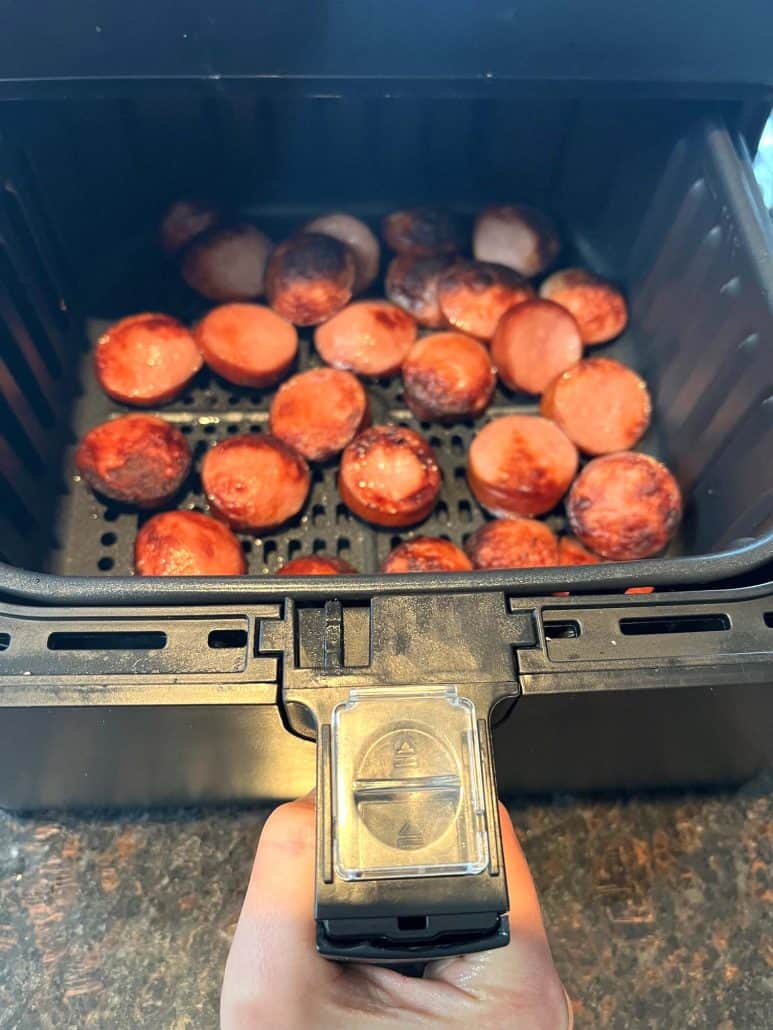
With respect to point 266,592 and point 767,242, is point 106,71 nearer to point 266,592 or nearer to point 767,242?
point 266,592

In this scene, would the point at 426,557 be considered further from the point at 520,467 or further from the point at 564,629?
the point at 564,629

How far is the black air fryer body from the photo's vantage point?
20.6 inches

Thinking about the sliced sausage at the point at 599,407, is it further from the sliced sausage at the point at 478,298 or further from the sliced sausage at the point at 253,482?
the sliced sausage at the point at 253,482

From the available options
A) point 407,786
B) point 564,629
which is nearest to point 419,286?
point 564,629

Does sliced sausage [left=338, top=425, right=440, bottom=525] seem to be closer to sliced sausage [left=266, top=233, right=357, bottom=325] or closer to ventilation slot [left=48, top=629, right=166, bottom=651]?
sliced sausage [left=266, top=233, right=357, bottom=325]

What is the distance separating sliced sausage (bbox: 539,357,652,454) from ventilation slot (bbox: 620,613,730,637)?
1.31 feet

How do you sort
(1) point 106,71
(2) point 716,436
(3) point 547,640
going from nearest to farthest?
(3) point 547,640 < (1) point 106,71 < (2) point 716,436

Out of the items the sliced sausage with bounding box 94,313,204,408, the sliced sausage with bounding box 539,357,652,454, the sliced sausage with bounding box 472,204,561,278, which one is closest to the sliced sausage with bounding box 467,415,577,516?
the sliced sausage with bounding box 539,357,652,454

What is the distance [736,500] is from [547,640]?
363 mm

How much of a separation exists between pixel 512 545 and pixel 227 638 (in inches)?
15.0

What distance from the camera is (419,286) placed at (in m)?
1.00

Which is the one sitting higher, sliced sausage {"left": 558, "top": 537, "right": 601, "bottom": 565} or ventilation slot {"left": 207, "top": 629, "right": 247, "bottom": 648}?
ventilation slot {"left": 207, "top": 629, "right": 247, "bottom": 648}

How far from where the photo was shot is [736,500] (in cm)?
78

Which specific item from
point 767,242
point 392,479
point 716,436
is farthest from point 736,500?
point 392,479
